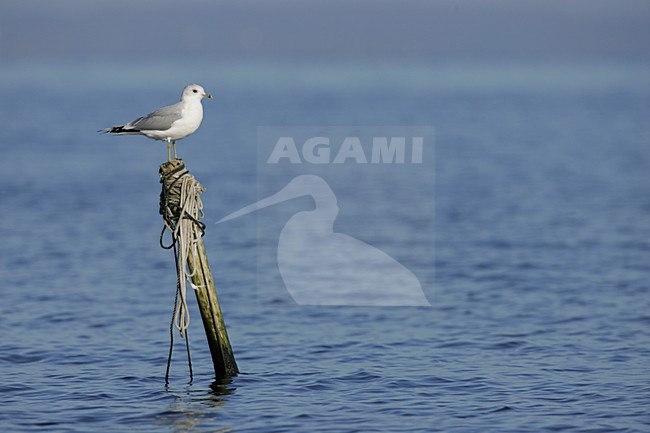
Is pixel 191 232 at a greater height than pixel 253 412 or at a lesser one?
greater

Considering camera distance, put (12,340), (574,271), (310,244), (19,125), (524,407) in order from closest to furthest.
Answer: (524,407) < (12,340) < (574,271) < (310,244) < (19,125)

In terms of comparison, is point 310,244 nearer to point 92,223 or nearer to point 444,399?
point 92,223

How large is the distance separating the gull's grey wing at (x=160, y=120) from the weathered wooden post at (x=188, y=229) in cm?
43

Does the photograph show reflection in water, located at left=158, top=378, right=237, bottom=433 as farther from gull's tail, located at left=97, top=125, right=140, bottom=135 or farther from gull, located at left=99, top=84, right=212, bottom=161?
gull's tail, located at left=97, top=125, right=140, bottom=135

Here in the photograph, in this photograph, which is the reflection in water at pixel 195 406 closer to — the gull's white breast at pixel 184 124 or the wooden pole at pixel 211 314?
the wooden pole at pixel 211 314

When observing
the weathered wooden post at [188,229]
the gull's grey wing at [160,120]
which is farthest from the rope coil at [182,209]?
the gull's grey wing at [160,120]

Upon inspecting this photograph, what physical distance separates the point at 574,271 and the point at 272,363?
914 cm

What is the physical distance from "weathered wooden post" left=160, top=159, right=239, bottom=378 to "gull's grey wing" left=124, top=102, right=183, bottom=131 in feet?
1.41

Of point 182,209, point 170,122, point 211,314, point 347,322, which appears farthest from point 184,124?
point 347,322

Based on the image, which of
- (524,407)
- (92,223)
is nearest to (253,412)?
(524,407)

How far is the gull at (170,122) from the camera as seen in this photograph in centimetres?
1224

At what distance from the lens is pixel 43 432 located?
11844mm

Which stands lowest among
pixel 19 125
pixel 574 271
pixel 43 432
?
pixel 43 432

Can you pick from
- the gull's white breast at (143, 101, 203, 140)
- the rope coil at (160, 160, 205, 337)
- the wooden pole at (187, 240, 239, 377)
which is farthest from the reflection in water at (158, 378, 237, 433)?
the gull's white breast at (143, 101, 203, 140)
